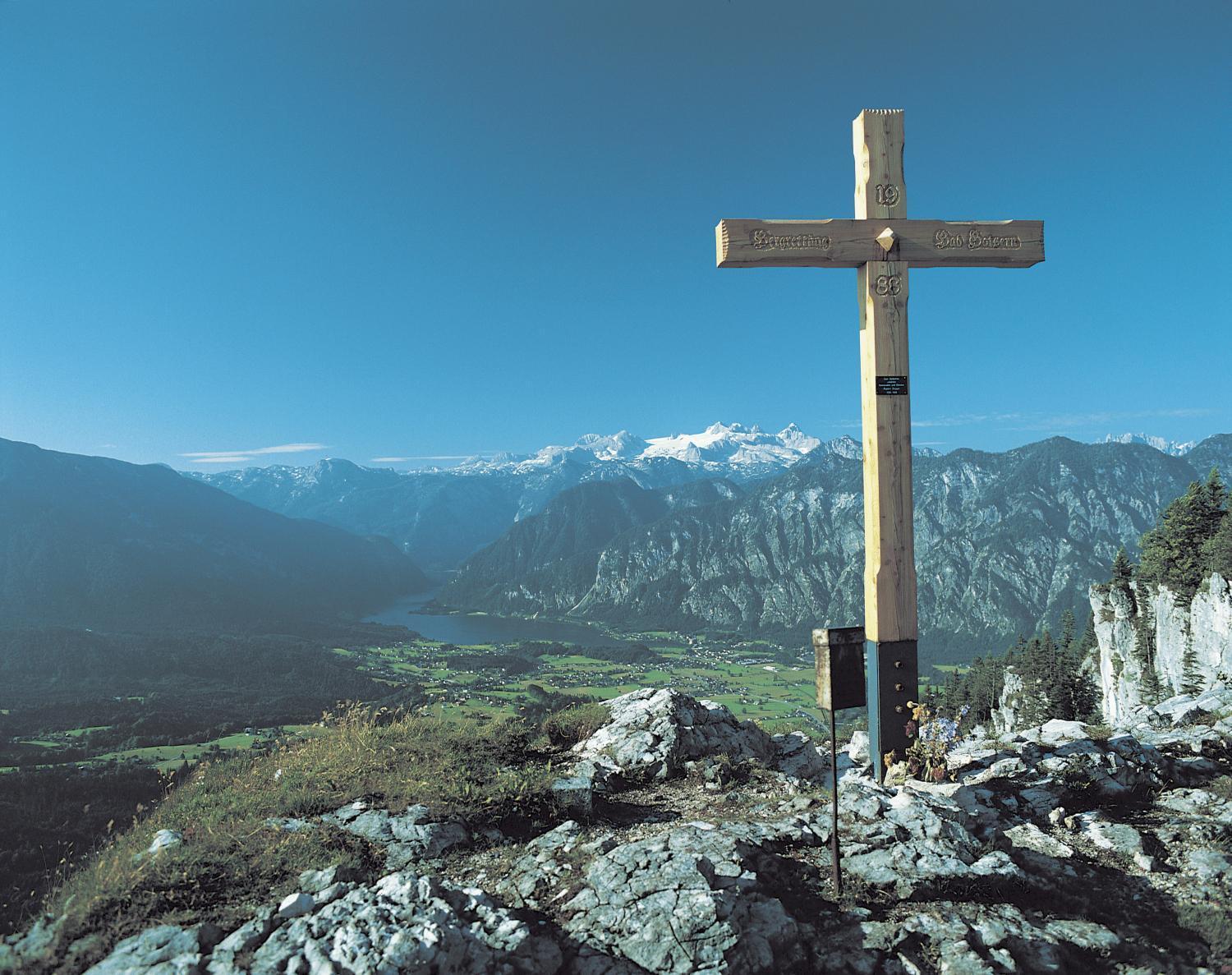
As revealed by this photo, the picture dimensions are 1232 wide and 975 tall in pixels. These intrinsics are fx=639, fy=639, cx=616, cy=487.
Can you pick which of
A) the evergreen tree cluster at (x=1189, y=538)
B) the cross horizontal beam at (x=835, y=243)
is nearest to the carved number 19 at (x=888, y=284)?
the cross horizontal beam at (x=835, y=243)

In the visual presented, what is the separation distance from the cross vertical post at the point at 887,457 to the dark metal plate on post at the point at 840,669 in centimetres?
164

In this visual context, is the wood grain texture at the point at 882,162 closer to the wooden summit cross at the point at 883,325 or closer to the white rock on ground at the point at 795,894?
the wooden summit cross at the point at 883,325

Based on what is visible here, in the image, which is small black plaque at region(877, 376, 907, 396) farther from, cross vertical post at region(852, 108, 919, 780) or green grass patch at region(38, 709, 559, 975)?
green grass patch at region(38, 709, 559, 975)

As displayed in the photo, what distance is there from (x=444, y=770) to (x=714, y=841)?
4038 mm

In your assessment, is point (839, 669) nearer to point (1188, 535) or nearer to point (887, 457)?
point (887, 457)

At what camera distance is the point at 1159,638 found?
139ft

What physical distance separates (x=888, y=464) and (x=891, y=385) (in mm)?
1091

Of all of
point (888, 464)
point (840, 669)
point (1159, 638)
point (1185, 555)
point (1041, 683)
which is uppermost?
point (888, 464)

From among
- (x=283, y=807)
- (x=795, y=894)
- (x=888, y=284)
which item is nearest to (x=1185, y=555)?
(x=888, y=284)

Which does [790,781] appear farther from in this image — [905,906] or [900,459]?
[900,459]

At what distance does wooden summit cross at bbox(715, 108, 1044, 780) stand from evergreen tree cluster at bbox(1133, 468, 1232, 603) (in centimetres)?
4156

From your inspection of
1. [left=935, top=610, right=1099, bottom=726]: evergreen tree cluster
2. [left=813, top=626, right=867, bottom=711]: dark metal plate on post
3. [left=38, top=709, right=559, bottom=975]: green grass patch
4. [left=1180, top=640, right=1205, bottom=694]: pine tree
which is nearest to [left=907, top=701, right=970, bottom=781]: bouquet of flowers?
[left=813, top=626, right=867, bottom=711]: dark metal plate on post

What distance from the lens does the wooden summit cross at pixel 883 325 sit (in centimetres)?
866

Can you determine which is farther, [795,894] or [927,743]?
[927,743]
